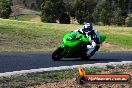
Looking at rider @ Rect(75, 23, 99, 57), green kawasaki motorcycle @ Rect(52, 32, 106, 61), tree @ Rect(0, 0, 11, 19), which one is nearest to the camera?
green kawasaki motorcycle @ Rect(52, 32, 106, 61)

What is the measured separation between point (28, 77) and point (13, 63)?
3.22 metres

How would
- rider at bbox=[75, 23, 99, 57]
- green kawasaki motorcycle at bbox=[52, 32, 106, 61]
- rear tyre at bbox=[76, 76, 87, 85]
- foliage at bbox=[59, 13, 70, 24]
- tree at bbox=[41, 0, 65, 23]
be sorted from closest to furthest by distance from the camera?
rear tyre at bbox=[76, 76, 87, 85] < green kawasaki motorcycle at bbox=[52, 32, 106, 61] < rider at bbox=[75, 23, 99, 57] < foliage at bbox=[59, 13, 70, 24] < tree at bbox=[41, 0, 65, 23]

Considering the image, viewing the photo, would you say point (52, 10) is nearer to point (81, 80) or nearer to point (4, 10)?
point (4, 10)

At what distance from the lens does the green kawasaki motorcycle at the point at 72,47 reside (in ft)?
56.3

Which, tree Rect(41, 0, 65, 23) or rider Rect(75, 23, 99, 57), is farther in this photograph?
tree Rect(41, 0, 65, 23)

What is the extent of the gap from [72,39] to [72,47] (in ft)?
1.04

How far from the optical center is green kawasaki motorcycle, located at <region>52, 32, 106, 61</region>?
56.3ft

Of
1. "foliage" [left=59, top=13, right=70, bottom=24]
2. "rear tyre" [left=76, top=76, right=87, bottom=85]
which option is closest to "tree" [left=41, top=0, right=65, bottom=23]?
"foliage" [left=59, top=13, right=70, bottom=24]

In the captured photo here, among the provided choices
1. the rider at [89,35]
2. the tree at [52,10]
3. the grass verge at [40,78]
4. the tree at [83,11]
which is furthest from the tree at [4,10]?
the grass verge at [40,78]

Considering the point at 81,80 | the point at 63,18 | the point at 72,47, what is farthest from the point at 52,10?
the point at 81,80

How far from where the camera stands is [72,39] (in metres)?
17.3

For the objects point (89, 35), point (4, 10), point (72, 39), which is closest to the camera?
point (72, 39)

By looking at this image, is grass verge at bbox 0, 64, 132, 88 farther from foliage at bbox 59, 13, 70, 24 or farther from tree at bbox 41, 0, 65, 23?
tree at bbox 41, 0, 65, 23

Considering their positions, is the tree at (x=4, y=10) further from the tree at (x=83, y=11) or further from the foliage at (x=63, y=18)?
the tree at (x=83, y=11)
